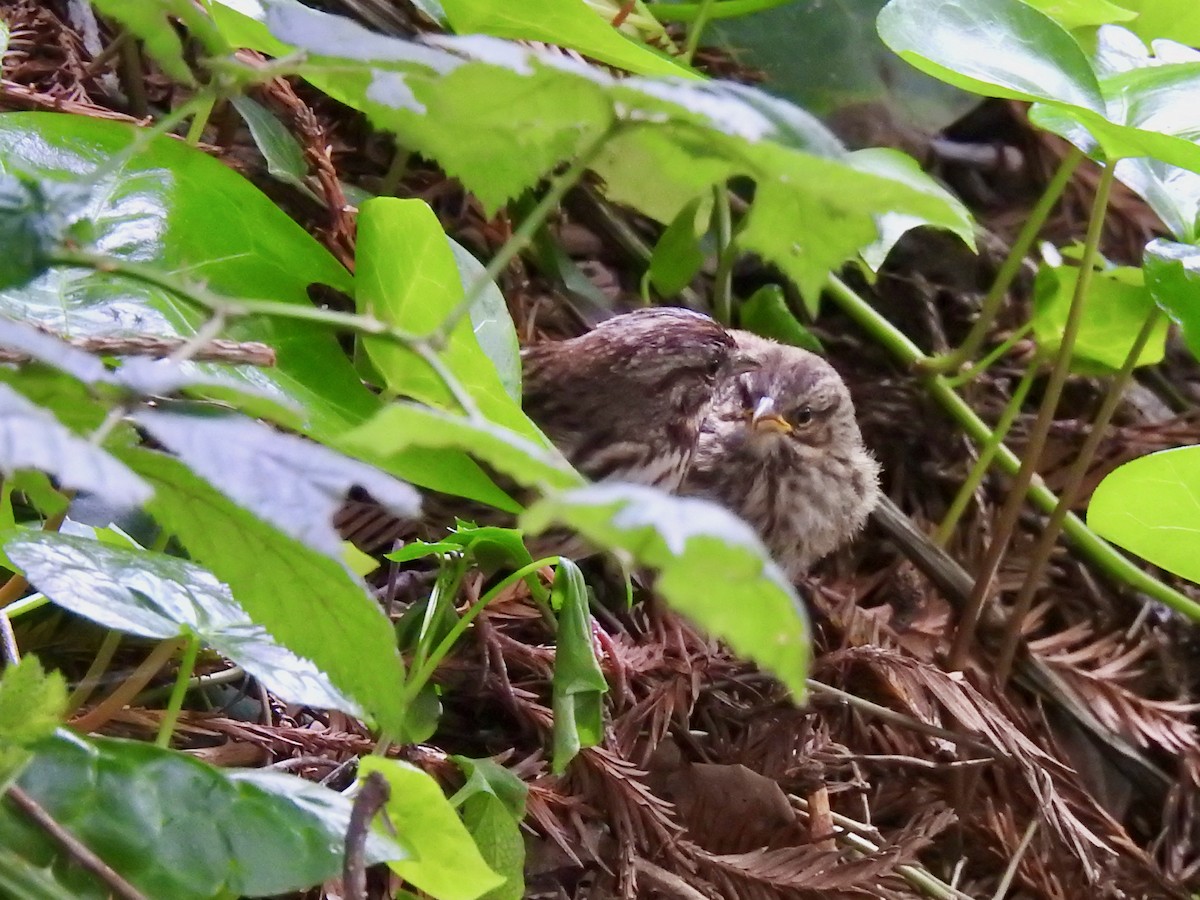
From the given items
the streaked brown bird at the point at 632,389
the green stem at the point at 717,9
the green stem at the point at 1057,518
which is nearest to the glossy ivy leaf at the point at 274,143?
the streaked brown bird at the point at 632,389

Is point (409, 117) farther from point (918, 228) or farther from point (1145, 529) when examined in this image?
point (918, 228)

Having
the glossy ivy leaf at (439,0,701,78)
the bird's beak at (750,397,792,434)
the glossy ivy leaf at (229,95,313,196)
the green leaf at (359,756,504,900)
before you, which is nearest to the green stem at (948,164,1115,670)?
the bird's beak at (750,397,792,434)

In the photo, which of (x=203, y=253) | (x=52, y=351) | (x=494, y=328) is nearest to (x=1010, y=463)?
(x=494, y=328)

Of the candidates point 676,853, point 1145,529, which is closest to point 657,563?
point 676,853

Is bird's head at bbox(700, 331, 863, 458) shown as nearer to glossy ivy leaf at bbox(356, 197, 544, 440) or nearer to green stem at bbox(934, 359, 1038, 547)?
green stem at bbox(934, 359, 1038, 547)

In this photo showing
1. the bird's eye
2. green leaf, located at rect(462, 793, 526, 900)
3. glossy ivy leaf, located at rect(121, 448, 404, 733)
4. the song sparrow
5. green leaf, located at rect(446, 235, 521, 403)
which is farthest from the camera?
the bird's eye

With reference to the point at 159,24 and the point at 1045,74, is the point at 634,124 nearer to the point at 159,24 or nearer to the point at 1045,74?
the point at 159,24
